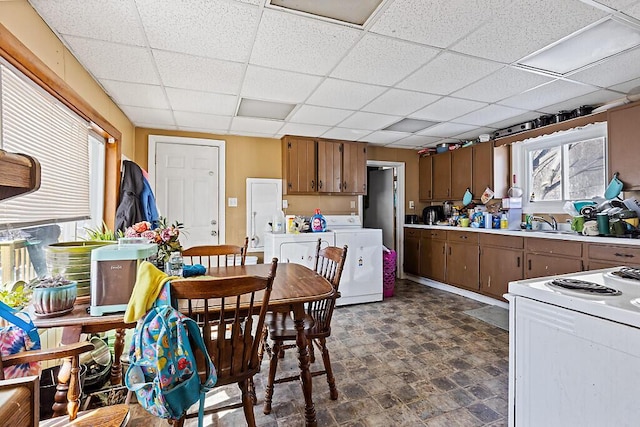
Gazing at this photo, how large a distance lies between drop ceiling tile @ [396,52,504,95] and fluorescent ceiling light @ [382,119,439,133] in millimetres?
934

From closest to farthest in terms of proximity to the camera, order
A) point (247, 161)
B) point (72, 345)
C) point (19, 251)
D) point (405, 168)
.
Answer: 1. point (72, 345)
2. point (19, 251)
3. point (247, 161)
4. point (405, 168)

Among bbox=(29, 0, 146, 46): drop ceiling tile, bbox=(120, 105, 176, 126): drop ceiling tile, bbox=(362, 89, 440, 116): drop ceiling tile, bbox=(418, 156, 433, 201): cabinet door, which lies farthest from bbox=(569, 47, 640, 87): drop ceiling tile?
bbox=(120, 105, 176, 126): drop ceiling tile

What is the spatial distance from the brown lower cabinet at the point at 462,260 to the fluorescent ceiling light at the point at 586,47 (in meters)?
2.29

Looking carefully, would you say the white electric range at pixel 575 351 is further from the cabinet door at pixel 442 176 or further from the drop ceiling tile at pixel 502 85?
the cabinet door at pixel 442 176

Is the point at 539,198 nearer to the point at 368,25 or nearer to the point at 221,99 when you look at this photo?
the point at 368,25

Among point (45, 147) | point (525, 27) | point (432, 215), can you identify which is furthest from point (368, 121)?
point (45, 147)

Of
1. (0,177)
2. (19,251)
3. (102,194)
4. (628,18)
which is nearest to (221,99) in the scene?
(102,194)

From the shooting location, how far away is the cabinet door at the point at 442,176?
487 centimetres

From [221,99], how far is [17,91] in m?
1.57

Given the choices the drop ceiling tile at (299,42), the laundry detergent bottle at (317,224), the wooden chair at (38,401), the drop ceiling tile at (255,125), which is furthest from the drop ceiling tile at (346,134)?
the wooden chair at (38,401)

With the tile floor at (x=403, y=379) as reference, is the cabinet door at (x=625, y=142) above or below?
above

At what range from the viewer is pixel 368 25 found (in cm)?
178

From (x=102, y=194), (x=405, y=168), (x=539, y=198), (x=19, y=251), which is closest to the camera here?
(x=19, y=251)

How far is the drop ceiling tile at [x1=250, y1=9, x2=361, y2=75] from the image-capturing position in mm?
1759
